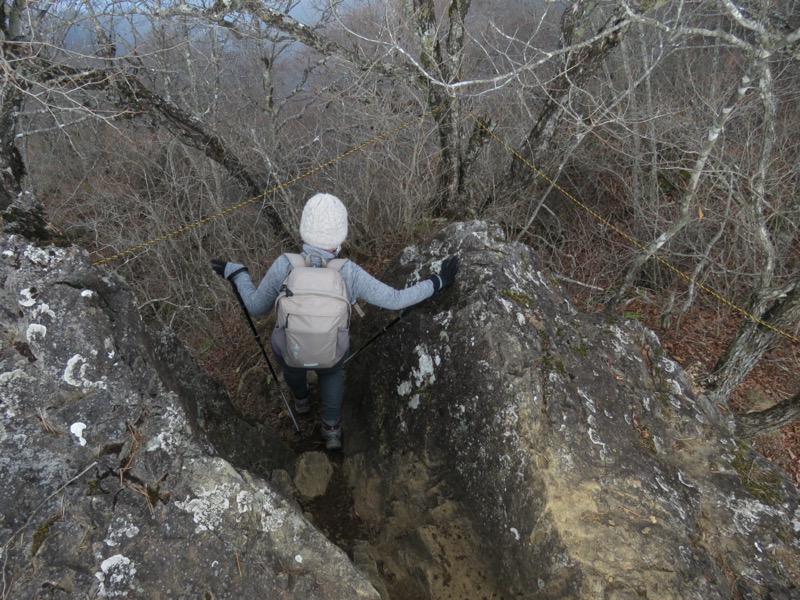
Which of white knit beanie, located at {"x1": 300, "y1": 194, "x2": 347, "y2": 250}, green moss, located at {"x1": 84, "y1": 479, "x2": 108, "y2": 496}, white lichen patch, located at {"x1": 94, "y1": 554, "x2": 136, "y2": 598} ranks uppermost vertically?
white knit beanie, located at {"x1": 300, "y1": 194, "x2": 347, "y2": 250}

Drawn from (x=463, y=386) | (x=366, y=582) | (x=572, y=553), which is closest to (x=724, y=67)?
(x=463, y=386)

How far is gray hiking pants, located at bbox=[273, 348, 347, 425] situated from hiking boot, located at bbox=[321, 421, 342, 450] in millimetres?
47

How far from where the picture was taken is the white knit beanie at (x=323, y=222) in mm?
2838

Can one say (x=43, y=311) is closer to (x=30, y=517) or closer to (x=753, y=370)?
(x=30, y=517)

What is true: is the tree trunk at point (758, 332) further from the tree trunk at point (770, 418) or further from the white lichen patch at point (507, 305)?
the white lichen patch at point (507, 305)

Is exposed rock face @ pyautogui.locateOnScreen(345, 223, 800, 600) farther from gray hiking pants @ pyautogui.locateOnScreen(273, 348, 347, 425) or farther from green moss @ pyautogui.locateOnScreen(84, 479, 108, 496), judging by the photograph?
green moss @ pyautogui.locateOnScreen(84, 479, 108, 496)

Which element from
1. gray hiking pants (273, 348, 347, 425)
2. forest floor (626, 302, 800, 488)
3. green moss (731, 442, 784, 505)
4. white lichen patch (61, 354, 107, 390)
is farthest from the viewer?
forest floor (626, 302, 800, 488)

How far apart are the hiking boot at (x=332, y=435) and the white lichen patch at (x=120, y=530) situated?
6.04ft

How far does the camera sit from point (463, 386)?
112 inches

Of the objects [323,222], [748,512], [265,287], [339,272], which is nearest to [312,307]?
[339,272]

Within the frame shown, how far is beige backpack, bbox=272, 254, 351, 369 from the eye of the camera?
2826mm

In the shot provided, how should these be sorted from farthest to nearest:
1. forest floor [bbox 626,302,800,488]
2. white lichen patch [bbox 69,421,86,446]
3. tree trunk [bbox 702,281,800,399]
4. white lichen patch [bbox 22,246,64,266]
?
forest floor [bbox 626,302,800,488] < tree trunk [bbox 702,281,800,399] < white lichen patch [bbox 22,246,64,266] < white lichen patch [bbox 69,421,86,446]

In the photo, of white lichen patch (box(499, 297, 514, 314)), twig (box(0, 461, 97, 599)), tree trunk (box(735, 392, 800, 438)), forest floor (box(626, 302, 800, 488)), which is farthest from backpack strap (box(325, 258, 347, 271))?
forest floor (box(626, 302, 800, 488))

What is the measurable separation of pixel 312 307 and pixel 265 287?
0.42 meters
